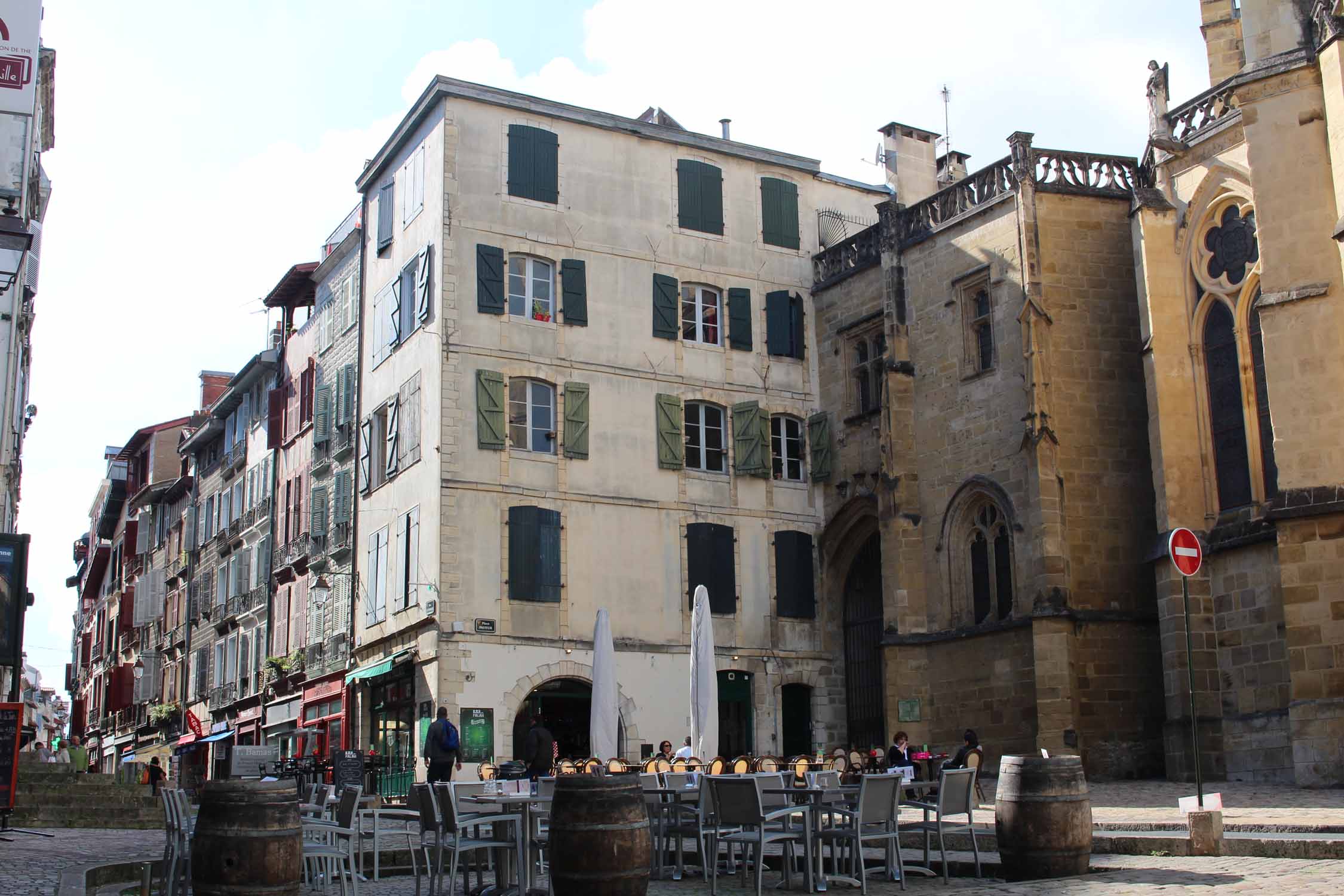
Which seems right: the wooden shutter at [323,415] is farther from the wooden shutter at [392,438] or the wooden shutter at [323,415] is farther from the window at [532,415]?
the window at [532,415]

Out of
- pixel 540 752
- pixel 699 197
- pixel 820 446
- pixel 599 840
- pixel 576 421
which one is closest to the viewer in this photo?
pixel 599 840

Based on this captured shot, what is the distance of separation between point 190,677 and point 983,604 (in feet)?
88.6

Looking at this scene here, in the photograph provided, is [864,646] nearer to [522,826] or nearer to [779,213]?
[779,213]

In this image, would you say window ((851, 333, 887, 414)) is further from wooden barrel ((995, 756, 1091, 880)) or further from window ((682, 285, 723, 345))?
wooden barrel ((995, 756, 1091, 880))

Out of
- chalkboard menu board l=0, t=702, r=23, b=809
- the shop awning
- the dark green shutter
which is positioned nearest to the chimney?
the dark green shutter

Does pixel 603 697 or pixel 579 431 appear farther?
pixel 579 431

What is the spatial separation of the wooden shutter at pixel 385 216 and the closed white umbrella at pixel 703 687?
11.8 meters

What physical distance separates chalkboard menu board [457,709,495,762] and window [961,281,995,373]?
982cm

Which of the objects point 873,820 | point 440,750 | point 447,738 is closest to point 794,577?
point 447,738

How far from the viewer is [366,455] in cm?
3047

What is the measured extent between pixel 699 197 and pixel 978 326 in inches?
264

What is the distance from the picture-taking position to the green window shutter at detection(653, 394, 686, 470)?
28.8 meters

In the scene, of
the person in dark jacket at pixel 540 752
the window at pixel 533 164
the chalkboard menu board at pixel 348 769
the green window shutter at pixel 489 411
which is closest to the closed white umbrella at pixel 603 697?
the person in dark jacket at pixel 540 752

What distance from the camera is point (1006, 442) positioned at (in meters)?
25.4
